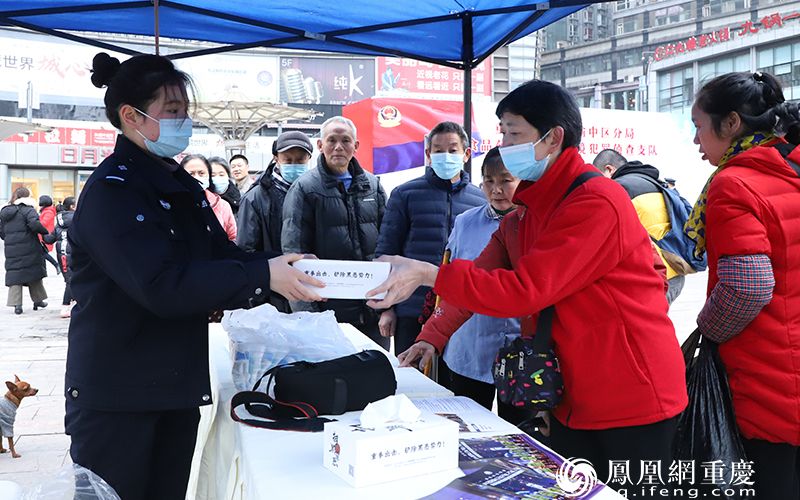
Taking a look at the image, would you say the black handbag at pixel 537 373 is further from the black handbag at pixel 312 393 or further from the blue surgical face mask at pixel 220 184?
the blue surgical face mask at pixel 220 184

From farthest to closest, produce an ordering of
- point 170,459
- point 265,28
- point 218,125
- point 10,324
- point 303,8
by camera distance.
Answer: point 218,125 → point 10,324 → point 265,28 → point 303,8 → point 170,459

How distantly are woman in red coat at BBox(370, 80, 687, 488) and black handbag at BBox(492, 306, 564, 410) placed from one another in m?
0.03

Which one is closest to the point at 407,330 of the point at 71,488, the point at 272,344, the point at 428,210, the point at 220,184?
the point at 428,210

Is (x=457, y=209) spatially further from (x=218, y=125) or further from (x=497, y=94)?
(x=497, y=94)

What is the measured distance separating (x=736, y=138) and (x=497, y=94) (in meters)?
34.8

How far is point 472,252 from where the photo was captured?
2750 millimetres

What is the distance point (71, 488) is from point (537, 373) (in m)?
1.00

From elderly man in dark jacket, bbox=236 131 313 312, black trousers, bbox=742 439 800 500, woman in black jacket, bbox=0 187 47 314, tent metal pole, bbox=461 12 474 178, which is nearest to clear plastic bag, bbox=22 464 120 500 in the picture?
black trousers, bbox=742 439 800 500

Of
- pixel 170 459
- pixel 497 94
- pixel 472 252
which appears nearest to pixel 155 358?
pixel 170 459

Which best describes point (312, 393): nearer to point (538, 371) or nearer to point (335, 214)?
point (538, 371)

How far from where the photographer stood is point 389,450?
3.87ft

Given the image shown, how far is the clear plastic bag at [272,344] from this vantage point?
1.90 meters

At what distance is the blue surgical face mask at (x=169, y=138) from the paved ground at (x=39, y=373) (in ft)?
2.74

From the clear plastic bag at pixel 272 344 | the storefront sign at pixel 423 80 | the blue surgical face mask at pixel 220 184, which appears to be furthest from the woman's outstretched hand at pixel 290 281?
the storefront sign at pixel 423 80
